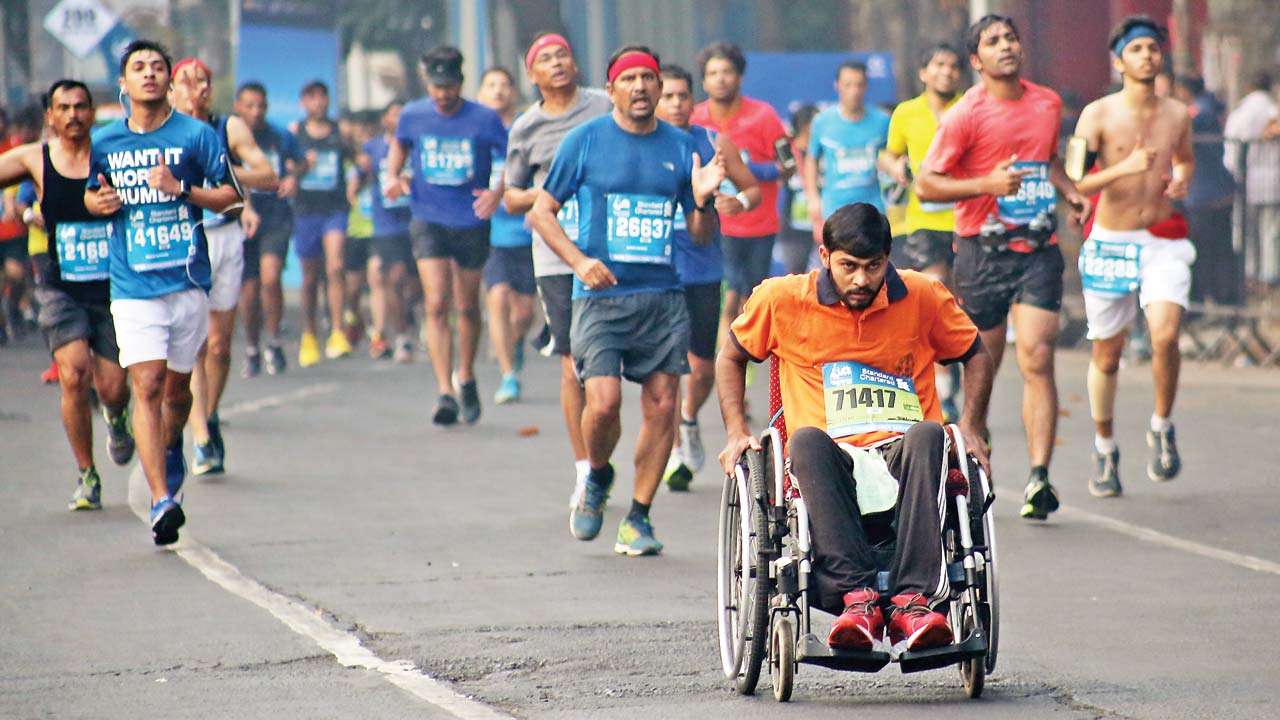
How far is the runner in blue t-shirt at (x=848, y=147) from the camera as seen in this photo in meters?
15.4

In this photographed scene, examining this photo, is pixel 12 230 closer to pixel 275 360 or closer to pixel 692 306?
pixel 275 360

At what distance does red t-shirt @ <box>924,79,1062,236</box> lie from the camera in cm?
1050

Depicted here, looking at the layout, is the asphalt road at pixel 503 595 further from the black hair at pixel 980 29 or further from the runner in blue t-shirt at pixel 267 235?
the runner in blue t-shirt at pixel 267 235

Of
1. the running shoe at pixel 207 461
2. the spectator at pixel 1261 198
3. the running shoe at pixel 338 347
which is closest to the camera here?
the running shoe at pixel 207 461

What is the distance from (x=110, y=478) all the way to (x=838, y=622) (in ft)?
22.0

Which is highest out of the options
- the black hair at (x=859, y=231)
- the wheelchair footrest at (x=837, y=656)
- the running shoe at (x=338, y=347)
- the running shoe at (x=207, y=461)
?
the black hair at (x=859, y=231)

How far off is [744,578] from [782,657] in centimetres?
25

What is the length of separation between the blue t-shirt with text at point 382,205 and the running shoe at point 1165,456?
398 inches

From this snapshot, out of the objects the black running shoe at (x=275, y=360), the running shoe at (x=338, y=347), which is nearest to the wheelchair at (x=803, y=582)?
the black running shoe at (x=275, y=360)

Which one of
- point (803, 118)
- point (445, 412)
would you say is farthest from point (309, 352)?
point (445, 412)

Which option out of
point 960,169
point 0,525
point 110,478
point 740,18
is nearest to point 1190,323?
point 960,169

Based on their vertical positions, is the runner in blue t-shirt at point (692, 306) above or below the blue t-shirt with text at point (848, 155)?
below

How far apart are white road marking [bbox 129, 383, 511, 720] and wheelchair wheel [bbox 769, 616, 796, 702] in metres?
0.74

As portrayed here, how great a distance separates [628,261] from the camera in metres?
9.41
